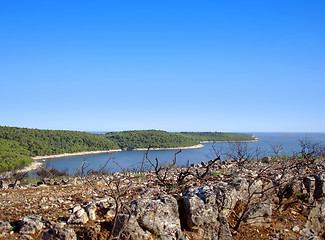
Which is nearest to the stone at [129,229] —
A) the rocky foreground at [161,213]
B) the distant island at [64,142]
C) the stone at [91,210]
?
the rocky foreground at [161,213]

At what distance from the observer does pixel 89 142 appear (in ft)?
302

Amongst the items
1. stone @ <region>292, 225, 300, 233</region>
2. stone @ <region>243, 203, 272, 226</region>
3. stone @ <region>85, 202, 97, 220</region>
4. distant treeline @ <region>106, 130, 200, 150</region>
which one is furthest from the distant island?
stone @ <region>292, 225, 300, 233</region>

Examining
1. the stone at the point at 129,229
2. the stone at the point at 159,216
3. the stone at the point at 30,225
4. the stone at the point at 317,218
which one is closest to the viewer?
the stone at the point at 30,225

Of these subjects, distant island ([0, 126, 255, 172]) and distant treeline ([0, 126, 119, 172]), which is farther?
distant treeline ([0, 126, 119, 172])

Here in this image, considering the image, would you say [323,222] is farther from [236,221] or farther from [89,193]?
[89,193]

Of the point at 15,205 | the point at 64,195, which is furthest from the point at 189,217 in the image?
the point at 15,205

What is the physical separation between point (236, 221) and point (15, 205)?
4736 millimetres

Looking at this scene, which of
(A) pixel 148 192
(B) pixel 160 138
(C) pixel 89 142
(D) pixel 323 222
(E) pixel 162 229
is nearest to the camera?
(E) pixel 162 229

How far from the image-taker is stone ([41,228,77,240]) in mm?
3633

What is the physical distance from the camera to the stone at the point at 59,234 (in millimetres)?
3633

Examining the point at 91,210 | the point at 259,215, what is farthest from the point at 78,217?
Answer: the point at 259,215

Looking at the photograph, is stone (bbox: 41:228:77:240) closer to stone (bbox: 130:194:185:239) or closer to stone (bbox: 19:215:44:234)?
stone (bbox: 19:215:44:234)

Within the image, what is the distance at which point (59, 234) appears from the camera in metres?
3.65

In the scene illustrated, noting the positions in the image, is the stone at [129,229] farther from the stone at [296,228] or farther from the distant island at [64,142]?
the distant island at [64,142]
